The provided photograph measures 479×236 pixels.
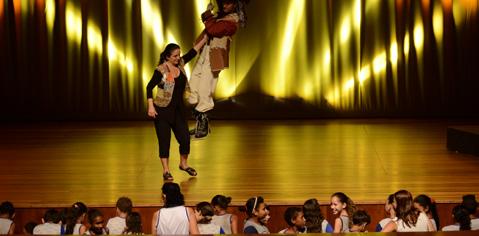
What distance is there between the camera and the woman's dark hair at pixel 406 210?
6.54 m

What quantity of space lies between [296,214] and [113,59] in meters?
7.77

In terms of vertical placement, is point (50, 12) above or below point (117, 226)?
above

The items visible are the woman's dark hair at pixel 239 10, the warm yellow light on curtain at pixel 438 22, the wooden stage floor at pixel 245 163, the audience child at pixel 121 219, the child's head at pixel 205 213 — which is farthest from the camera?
the warm yellow light on curtain at pixel 438 22

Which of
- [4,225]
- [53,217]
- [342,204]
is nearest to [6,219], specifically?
[4,225]

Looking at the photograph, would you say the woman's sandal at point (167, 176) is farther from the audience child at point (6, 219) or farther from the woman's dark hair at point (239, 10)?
the audience child at point (6, 219)

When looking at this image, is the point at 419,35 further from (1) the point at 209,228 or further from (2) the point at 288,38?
(1) the point at 209,228

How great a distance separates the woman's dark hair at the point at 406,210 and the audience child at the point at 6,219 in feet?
8.10

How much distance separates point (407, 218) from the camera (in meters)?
6.55

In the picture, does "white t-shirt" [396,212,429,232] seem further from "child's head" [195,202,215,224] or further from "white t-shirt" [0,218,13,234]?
"white t-shirt" [0,218,13,234]

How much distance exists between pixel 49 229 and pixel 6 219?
17.9 inches

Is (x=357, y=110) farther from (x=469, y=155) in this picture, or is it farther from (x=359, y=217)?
(x=359, y=217)

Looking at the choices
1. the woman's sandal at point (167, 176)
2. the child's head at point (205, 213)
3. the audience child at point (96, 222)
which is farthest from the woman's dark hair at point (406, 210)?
the woman's sandal at point (167, 176)

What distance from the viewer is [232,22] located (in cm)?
915

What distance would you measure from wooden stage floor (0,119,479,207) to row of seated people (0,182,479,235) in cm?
98
